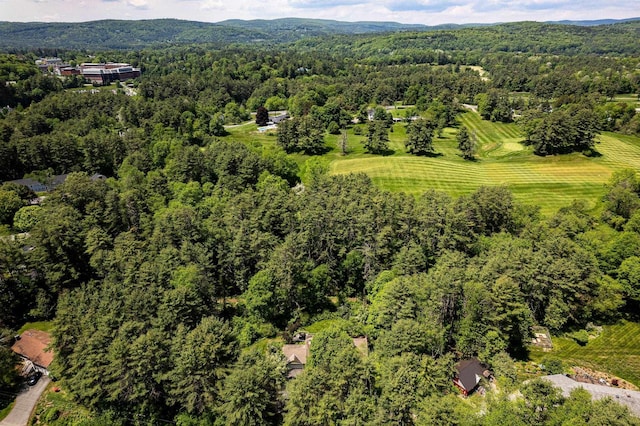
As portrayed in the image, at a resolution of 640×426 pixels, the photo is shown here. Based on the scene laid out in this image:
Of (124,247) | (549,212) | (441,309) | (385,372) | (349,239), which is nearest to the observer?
(385,372)

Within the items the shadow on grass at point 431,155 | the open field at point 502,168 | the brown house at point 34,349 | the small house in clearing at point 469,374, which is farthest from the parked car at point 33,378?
the shadow on grass at point 431,155

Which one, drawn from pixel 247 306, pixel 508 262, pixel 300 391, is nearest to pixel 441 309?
pixel 508 262

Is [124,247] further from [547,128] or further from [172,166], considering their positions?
[547,128]

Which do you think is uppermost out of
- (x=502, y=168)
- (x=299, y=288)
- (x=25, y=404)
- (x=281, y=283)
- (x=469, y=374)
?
(x=502, y=168)

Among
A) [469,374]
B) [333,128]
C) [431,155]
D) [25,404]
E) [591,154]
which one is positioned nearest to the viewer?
[469,374]

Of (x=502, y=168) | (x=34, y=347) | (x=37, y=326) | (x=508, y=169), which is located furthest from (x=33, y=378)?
(x=508, y=169)

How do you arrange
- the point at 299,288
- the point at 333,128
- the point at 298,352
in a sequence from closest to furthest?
1. the point at 298,352
2. the point at 299,288
3. the point at 333,128

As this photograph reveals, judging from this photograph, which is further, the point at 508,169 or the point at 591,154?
the point at 591,154

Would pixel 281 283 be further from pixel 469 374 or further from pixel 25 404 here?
pixel 25 404
